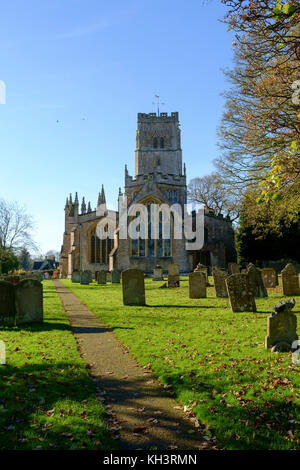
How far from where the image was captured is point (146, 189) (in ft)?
122

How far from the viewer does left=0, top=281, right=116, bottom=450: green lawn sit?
340cm

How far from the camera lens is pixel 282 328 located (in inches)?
249

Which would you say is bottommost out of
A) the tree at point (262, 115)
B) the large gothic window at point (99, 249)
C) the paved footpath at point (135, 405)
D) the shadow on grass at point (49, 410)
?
the paved footpath at point (135, 405)

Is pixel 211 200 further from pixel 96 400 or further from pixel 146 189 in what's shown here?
pixel 96 400

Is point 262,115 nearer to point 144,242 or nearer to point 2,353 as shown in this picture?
point 2,353

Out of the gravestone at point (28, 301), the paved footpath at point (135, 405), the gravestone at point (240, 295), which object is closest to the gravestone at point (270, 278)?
the gravestone at point (240, 295)

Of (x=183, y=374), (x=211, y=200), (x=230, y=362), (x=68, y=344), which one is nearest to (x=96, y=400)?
(x=183, y=374)

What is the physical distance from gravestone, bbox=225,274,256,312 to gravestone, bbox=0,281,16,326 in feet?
19.3

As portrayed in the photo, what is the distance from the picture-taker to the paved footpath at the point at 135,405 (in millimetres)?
3428

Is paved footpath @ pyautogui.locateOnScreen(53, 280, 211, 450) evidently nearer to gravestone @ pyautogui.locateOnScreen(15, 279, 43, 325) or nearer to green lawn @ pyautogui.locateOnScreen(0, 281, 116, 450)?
green lawn @ pyautogui.locateOnScreen(0, 281, 116, 450)

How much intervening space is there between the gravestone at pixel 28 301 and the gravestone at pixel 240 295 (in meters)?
5.27

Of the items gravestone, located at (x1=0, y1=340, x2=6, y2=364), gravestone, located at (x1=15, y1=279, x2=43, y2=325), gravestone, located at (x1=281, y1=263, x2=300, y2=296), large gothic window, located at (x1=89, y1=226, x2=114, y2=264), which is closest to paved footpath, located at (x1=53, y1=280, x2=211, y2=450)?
gravestone, located at (x1=0, y1=340, x2=6, y2=364)

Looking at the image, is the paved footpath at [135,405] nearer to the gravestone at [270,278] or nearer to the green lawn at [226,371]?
the green lawn at [226,371]
